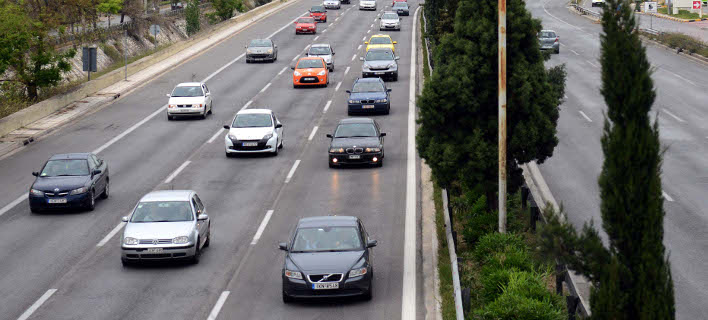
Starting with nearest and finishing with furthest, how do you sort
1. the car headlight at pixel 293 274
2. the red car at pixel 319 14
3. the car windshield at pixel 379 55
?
the car headlight at pixel 293 274 < the car windshield at pixel 379 55 < the red car at pixel 319 14

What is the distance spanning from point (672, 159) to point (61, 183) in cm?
1957

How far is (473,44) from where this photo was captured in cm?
2139

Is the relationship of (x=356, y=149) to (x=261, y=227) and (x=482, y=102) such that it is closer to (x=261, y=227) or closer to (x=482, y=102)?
(x=261, y=227)

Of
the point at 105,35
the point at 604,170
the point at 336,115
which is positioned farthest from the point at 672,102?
the point at 105,35

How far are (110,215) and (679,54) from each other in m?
45.8

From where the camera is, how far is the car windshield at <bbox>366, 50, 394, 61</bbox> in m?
50.0

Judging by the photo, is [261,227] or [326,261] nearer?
[326,261]

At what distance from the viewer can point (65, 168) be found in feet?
86.3

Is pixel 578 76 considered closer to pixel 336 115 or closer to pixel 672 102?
pixel 672 102

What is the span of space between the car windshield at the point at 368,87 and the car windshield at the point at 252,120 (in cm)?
778

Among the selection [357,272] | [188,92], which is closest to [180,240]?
[357,272]

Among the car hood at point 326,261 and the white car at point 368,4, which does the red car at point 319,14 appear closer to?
the white car at point 368,4

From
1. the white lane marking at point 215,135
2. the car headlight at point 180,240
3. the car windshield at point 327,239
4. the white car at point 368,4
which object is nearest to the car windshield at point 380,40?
the white lane marking at point 215,135

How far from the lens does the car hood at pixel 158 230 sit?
20.1 meters
